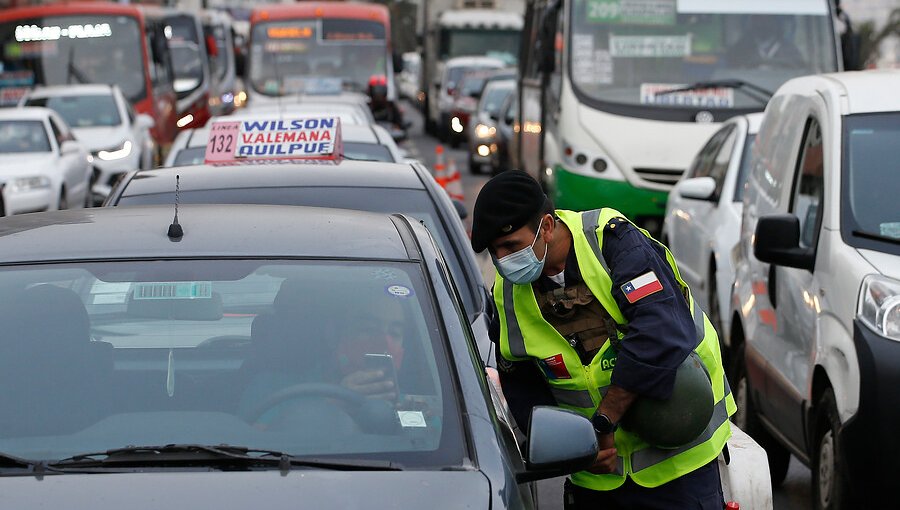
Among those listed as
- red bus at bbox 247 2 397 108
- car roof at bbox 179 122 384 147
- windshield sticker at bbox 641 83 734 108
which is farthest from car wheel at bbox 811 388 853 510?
red bus at bbox 247 2 397 108

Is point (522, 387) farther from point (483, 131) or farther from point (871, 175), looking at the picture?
point (483, 131)

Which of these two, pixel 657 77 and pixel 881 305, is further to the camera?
pixel 657 77

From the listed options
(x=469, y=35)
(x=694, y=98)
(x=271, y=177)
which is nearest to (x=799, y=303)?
(x=271, y=177)

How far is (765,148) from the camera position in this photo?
795 centimetres

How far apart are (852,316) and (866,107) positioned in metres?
1.34

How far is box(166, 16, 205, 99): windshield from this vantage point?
35375mm

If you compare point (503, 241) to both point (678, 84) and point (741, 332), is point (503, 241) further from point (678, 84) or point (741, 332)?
point (678, 84)

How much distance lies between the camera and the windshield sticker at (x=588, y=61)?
15688 millimetres

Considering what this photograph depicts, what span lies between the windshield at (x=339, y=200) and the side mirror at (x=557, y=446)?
2740mm

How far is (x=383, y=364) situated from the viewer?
3.87 meters

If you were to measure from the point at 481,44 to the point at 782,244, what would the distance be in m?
36.8

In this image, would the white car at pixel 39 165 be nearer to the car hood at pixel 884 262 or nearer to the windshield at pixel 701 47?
the windshield at pixel 701 47

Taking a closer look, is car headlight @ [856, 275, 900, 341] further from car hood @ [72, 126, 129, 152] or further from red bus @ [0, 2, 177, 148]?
red bus @ [0, 2, 177, 148]

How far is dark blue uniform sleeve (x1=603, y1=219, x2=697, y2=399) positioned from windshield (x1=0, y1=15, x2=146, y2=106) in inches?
965
